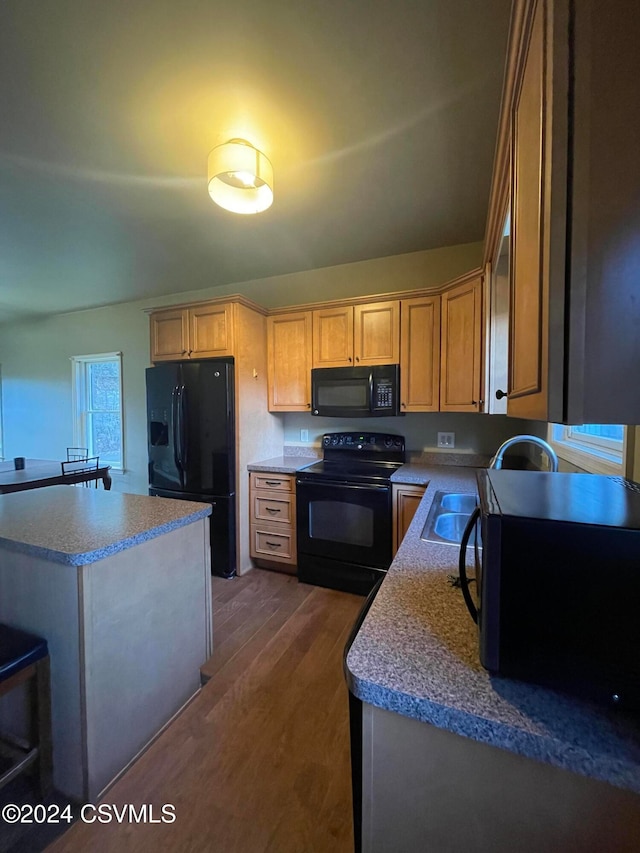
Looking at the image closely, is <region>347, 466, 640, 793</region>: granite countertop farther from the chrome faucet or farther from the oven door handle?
the oven door handle

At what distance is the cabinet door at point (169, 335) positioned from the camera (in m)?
2.87

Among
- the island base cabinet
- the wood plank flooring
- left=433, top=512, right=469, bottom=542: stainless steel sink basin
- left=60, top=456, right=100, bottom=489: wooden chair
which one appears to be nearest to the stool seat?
the wood plank flooring

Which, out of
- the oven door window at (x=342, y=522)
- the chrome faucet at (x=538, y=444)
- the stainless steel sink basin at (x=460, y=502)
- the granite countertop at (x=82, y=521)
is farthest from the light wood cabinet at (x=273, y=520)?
the chrome faucet at (x=538, y=444)

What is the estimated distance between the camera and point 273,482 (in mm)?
2723

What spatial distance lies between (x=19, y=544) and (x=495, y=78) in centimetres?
244

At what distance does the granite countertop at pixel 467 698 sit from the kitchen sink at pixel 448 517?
0.49m

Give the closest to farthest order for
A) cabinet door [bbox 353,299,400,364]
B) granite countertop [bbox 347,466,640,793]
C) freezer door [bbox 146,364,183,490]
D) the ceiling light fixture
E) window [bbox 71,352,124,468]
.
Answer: granite countertop [bbox 347,466,640,793], the ceiling light fixture, cabinet door [bbox 353,299,400,364], freezer door [bbox 146,364,183,490], window [bbox 71,352,124,468]

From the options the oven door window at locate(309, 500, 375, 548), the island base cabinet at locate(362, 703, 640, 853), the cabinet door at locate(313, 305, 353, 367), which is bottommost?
the oven door window at locate(309, 500, 375, 548)

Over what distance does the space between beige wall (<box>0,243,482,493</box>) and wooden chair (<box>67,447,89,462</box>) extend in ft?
0.67

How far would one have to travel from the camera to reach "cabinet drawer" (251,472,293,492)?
8.77 ft

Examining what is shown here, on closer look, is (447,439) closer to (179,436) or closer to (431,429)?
(431,429)

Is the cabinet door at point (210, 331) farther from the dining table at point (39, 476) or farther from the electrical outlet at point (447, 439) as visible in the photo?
the electrical outlet at point (447, 439)

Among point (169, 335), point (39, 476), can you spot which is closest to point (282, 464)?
point (169, 335)

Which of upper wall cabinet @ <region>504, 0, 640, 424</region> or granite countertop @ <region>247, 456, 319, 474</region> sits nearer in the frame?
upper wall cabinet @ <region>504, 0, 640, 424</region>
